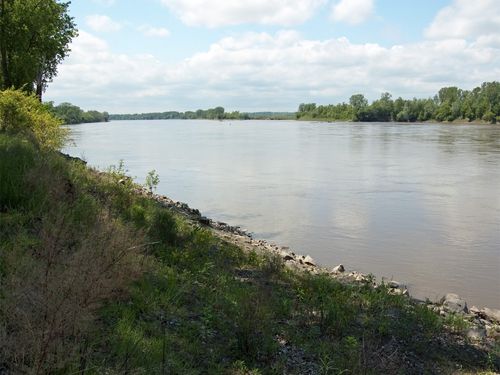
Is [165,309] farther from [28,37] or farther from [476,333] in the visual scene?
[28,37]

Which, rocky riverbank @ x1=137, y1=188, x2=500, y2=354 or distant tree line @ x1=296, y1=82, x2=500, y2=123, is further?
distant tree line @ x1=296, y1=82, x2=500, y2=123

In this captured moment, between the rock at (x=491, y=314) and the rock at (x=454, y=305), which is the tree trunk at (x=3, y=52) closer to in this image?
the rock at (x=454, y=305)

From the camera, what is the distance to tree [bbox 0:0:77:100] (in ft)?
83.8

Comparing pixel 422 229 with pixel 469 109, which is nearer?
pixel 422 229

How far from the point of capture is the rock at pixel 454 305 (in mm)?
8652

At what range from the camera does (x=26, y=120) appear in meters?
16.4

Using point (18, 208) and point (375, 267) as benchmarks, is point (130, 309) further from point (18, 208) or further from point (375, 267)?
point (375, 267)

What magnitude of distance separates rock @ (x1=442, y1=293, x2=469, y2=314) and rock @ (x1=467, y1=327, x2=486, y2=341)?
40.7 inches

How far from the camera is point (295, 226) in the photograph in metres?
16.5

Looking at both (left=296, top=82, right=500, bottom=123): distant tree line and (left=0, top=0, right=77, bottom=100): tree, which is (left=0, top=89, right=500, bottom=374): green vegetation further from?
(left=296, top=82, right=500, bottom=123): distant tree line

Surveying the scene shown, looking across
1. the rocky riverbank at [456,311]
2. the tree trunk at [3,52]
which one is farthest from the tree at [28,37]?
the rocky riverbank at [456,311]

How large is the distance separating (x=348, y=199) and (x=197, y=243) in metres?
12.7

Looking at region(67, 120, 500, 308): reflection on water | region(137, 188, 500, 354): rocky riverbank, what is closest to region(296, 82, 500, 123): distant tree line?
region(67, 120, 500, 308): reflection on water

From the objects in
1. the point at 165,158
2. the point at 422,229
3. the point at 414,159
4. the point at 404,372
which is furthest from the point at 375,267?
the point at 165,158
